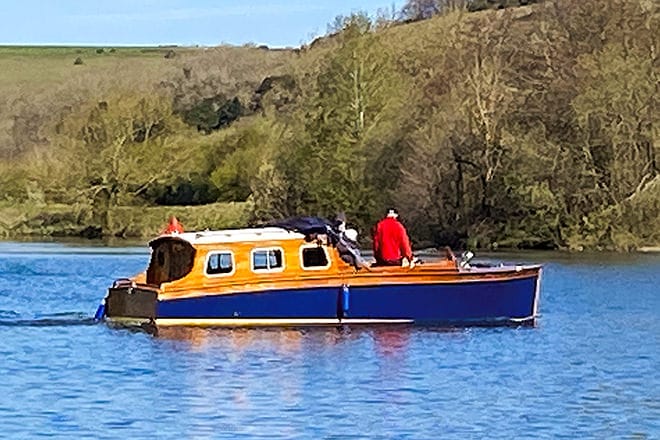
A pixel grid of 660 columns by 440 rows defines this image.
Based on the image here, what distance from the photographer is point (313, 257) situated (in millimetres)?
35625

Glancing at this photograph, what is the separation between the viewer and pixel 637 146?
73.9 meters

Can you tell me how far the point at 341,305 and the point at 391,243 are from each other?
1.82m

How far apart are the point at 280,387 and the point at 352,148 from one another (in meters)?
56.4

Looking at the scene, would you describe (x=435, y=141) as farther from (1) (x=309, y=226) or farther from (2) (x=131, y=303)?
(2) (x=131, y=303)

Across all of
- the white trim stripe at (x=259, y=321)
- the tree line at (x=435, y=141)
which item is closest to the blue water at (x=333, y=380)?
the white trim stripe at (x=259, y=321)

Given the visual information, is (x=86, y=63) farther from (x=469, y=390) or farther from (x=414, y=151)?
(x=469, y=390)

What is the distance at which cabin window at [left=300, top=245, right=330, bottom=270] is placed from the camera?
35.5m

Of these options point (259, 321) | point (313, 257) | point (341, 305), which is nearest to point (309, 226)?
point (313, 257)

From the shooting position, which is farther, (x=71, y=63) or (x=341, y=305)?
(x=71, y=63)

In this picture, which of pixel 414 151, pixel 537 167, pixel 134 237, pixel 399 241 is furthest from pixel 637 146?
pixel 399 241

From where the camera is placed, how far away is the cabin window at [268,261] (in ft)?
116

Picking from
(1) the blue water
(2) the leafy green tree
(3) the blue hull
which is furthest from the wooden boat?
(2) the leafy green tree

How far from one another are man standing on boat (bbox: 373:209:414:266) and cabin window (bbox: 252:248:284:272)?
2166mm

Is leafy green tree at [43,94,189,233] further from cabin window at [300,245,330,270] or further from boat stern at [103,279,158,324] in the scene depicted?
cabin window at [300,245,330,270]
